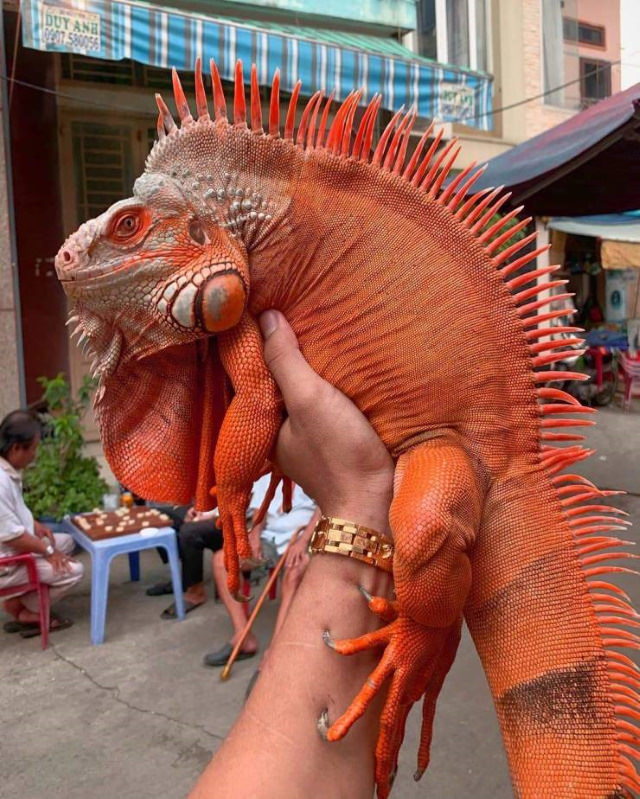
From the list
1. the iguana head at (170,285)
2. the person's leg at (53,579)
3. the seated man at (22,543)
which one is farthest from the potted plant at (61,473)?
the iguana head at (170,285)

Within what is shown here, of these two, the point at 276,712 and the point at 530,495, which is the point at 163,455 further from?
the point at 530,495

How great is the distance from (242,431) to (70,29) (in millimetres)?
5802

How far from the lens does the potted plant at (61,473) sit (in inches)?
224

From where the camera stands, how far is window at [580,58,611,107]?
45.7 ft

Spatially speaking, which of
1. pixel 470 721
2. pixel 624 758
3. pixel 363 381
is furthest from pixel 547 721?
pixel 470 721

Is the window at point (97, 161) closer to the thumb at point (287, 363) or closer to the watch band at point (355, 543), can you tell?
the thumb at point (287, 363)

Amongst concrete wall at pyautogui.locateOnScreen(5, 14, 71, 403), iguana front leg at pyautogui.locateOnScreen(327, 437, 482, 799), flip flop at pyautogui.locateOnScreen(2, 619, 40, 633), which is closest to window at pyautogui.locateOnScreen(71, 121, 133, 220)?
concrete wall at pyautogui.locateOnScreen(5, 14, 71, 403)

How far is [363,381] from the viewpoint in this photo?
4.84ft

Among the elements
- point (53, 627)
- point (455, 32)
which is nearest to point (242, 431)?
point (53, 627)

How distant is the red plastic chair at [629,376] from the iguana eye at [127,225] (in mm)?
10692

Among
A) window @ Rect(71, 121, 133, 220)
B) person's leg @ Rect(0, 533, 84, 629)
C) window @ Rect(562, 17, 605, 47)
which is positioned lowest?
person's leg @ Rect(0, 533, 84, 629)

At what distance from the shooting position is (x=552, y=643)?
1.44 meters

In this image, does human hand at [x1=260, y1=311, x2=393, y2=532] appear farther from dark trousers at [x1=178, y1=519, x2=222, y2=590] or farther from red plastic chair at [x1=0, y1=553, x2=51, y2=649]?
dark trousers at [x1=178, y1=519, x2=222, y2=590]

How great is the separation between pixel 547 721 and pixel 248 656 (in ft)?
10.3
